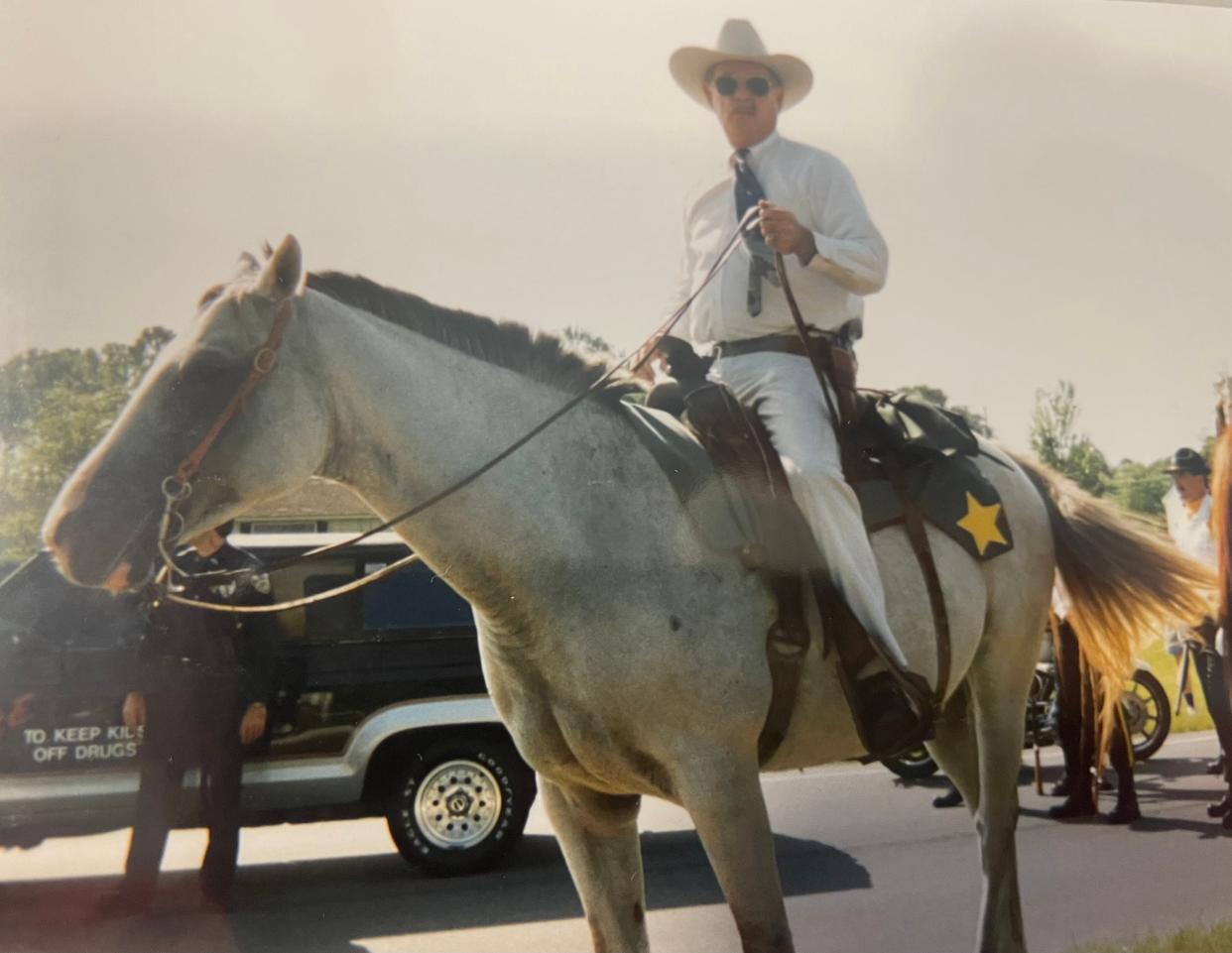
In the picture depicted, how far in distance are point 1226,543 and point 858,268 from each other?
1452 millimetres

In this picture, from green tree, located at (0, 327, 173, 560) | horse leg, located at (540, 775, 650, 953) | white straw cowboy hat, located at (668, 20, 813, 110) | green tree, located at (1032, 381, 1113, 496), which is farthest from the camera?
green tree, located at (1032, 381, 1113, 496)

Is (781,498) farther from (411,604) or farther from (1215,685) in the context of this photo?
(1215,685)

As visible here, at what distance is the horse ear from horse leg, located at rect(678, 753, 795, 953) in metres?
1.41

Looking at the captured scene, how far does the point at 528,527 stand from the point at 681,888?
1.29 metres

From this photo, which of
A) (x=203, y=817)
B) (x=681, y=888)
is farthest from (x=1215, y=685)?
(x=203, y=817)

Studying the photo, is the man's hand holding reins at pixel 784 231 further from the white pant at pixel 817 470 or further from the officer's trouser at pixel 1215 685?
the officer's trouser at pixel 1215 685

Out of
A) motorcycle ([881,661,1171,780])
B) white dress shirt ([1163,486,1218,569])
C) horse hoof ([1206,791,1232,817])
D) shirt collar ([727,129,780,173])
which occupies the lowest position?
horse hoof ([1206,791,1232,817])

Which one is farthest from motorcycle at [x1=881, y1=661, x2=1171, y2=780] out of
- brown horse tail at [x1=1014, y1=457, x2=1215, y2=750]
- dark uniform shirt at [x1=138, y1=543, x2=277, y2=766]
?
dark uniform shirt at [x1=138, y1=543, x2=277, y2=766]

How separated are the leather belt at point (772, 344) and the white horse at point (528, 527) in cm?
54

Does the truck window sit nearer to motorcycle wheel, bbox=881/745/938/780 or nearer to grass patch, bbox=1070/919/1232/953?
motorcycle wheel, bbox=881/745/938/780

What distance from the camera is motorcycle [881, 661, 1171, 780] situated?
3.80m

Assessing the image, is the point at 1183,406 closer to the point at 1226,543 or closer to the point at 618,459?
the point at 1226,543

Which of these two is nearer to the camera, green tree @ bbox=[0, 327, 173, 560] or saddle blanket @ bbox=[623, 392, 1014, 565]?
saddle blanket @ bbox=[623, 392, 1014, 565]

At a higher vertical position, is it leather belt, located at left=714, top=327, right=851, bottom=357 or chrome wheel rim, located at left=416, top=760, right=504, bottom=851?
leather belt, located at left=714, top=327, right=851, bottom=357
